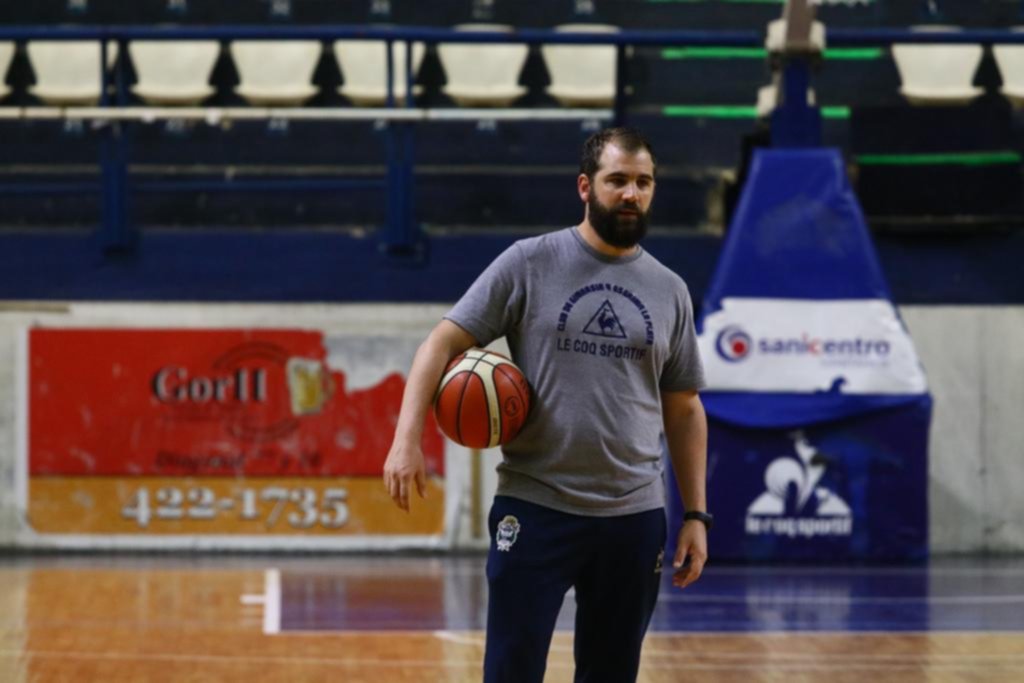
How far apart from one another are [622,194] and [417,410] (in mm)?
681

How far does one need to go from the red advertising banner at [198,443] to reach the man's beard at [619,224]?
6.60 metres

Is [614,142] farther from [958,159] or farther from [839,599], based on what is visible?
[958,159]

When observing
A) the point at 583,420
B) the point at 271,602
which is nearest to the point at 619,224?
the point at 583,420

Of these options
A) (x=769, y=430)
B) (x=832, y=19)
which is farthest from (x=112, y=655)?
(x=832, y=19)

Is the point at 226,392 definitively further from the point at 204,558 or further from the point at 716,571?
the point at 716,571

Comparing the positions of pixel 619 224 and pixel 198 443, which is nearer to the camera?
pixel 619 224

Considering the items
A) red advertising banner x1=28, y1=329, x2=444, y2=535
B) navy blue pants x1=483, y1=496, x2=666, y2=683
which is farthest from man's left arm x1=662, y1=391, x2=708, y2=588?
red advertising banner x1=28, y1=329, x2=444, y2=535

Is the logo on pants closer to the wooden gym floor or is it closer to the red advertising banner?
the wooden gym floor

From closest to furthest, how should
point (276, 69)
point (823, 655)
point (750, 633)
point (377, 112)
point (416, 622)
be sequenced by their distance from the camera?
1. point (823, 655)
2. point (750, 633)
3. point (416, 622)
4. point (377, 112)
5. point (276, 69)

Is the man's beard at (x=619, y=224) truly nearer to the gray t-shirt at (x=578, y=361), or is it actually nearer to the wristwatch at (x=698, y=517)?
the gray t-shirt at (x=578, y=361)

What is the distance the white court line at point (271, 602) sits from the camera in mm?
7566

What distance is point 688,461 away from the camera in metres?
4.18

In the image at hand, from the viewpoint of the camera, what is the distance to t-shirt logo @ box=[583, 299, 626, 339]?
398 cm

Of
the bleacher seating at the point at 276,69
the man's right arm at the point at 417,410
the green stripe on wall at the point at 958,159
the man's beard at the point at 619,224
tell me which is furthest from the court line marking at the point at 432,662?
the bleacher seating at the point at 276,69
